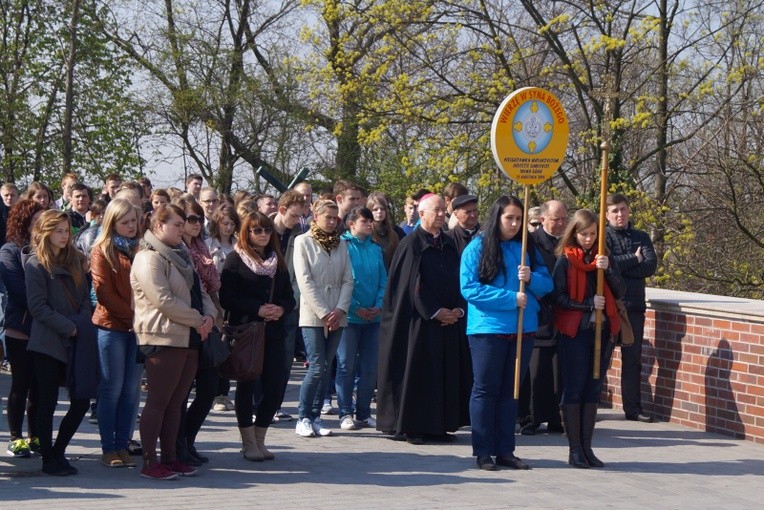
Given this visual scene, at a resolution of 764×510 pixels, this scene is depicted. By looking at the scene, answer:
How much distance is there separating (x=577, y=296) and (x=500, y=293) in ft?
2.41

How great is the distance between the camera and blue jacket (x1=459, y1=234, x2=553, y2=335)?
8586mm

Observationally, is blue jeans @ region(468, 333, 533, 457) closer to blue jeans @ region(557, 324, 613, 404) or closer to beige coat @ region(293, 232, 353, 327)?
blue jeans @ region(557, 324, 613, 404)

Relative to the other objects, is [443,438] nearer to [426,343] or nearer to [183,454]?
[426,343]

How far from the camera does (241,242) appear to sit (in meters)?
8.77

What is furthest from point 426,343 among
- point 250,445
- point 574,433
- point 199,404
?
point 199,404

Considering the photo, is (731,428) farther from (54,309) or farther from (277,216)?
(54,309)

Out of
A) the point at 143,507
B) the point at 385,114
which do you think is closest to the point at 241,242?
the point at 143,507

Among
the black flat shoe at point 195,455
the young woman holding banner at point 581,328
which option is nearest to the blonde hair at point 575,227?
the young woman holding banner at point 581,328

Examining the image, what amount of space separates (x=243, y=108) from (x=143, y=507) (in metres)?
20.3

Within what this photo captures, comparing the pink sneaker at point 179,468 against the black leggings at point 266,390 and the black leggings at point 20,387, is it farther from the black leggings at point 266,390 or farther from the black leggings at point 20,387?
the black leggings at point 20,387

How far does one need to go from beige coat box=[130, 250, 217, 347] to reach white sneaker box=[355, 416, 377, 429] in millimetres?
2772

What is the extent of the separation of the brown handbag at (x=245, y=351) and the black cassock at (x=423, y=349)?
1631 mm

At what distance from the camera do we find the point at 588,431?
8.93 m

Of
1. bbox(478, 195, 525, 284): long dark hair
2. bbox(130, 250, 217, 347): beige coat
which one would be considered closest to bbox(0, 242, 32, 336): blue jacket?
bbox(130, 250, 217, 347): beige coat
